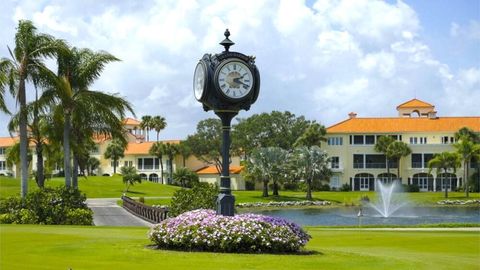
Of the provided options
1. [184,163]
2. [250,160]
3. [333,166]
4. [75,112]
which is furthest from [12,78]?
[184,163]

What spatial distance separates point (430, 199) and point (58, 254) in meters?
70.7

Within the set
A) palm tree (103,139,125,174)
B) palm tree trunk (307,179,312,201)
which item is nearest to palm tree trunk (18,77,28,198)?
palm tree trunk (307,179,312,201)

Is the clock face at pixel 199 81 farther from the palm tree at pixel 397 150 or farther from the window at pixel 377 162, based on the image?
the window at pixel 377 162

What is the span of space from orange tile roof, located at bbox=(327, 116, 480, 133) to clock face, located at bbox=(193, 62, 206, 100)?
8301cm

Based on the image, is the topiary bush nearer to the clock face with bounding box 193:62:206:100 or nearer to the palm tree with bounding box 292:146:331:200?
the clock face with bounding box 193:62:206:100

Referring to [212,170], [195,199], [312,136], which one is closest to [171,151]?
[212,170]

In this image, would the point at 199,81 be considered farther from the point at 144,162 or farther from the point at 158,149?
the point at 144,162

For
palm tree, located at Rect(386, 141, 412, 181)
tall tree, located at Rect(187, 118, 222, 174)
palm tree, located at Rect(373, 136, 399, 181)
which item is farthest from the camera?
tall tree, located at Rect(187, 118, 222, 174)

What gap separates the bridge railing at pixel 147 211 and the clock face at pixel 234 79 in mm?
16588

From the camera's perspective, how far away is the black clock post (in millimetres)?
16375

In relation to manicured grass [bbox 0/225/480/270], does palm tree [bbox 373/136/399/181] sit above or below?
above

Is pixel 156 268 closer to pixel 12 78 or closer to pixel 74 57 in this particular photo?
pixel 12 78

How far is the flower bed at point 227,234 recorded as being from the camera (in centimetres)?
1483

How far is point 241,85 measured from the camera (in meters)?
16.5
